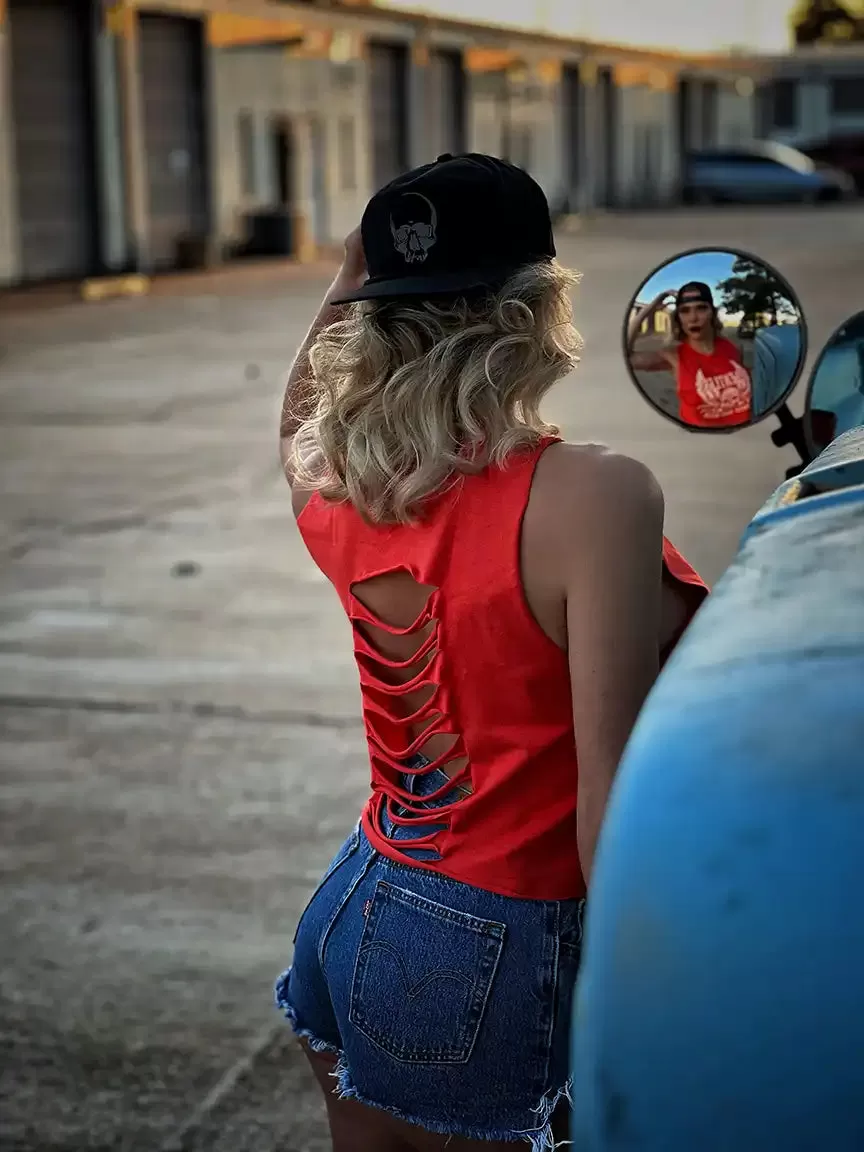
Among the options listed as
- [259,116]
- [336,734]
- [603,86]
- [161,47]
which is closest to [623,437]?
[336,734]

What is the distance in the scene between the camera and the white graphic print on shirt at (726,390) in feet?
7.59

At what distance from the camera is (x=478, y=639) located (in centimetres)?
193

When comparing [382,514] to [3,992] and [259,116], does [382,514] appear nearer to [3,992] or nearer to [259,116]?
[3,992]

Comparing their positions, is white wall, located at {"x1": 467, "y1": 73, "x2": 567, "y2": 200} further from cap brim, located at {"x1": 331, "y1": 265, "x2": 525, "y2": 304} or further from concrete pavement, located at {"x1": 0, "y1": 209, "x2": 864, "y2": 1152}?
cap brim, located at {"x1": 331, "y1": 265, "x2": 525, "y2": 304}

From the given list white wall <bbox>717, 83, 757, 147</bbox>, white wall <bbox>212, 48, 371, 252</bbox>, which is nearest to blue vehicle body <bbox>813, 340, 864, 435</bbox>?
white wall <bbox>212, 48, 371, 252</bbox>

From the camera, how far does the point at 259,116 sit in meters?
31.4

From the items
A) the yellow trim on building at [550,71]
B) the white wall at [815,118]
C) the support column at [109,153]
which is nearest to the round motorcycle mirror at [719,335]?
the support column at [109,153]

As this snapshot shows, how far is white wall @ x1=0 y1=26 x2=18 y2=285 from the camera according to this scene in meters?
24.2

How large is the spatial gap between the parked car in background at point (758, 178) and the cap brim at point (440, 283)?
44501mm

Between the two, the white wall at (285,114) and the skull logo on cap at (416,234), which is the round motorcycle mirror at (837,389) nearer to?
the skull logo on cap at (416,234)

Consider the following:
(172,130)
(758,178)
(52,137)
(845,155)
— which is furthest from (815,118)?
(52,137)

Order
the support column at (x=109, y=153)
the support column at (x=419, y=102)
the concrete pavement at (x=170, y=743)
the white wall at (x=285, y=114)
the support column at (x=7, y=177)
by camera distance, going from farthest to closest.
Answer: the support column at (x=419, y=102) → the white wall at (x=285, y=114) → the support column at (x=109, y=153) → the support column at (x=7, y=177) → the concrete pavement at (x=170, y=743)

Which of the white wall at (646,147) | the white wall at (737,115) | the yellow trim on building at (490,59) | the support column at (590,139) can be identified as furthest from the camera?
the white wall at (737,115)

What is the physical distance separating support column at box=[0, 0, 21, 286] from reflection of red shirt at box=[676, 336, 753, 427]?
77.2 ft
